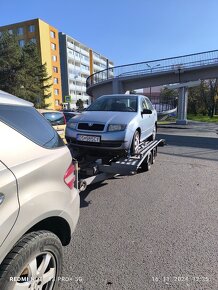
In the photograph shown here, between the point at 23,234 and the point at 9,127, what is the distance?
80 cm

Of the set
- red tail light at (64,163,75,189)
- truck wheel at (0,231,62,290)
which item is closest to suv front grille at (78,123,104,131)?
red tail light at (64,163,75,189)

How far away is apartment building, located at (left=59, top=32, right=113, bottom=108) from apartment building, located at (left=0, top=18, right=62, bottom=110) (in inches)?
367

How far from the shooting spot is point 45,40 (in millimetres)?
60688

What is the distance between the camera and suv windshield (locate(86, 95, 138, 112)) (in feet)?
21.9

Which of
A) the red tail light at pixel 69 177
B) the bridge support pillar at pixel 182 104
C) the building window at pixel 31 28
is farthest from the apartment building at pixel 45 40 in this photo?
the red tail light at pixel 69 177

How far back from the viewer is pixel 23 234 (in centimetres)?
184

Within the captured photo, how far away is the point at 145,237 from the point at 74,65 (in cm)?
8338

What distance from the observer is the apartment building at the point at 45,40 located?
193 ft

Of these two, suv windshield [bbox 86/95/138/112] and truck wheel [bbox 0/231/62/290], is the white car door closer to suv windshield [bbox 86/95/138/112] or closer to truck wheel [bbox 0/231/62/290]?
truck wheel [bbox 0/231/62/290]

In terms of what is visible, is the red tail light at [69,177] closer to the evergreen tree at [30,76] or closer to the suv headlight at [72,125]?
the suv headlight at [72,125]

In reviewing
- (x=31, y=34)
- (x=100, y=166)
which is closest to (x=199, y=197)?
(x=100, y=166)

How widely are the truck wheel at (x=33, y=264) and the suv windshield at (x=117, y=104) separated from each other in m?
4.84

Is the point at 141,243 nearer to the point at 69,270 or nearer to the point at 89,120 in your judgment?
the point at 69,270

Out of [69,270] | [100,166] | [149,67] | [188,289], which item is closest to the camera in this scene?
[188,289]
